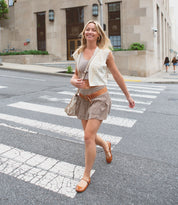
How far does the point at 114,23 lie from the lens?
2830 cm

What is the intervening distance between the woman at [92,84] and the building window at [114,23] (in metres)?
25.8

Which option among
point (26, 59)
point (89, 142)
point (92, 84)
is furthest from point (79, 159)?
point (26, 59)

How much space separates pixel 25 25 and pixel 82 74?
32.2 m

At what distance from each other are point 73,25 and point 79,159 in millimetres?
28853

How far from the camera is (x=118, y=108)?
313 inches

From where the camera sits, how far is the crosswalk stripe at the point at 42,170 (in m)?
3.14

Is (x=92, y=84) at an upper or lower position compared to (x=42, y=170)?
upper

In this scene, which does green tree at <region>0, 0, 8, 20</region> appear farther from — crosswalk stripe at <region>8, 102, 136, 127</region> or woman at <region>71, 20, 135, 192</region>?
woman at <region>71, 20, 135, 192</region>

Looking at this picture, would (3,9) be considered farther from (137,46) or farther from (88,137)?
(88,137)

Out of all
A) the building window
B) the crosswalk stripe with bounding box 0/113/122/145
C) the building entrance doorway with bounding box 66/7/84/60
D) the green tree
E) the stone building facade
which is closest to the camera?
the crosswalk stripe with bounding box 0/113/122/145

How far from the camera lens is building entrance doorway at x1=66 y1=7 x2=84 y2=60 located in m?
30.2

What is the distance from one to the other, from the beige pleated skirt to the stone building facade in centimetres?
1942

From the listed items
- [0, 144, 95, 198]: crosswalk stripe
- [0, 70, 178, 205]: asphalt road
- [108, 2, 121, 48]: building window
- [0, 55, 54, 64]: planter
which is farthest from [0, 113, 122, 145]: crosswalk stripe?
[108, 2, 121, 48]: building window

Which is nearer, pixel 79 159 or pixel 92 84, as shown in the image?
pixel 92 84
